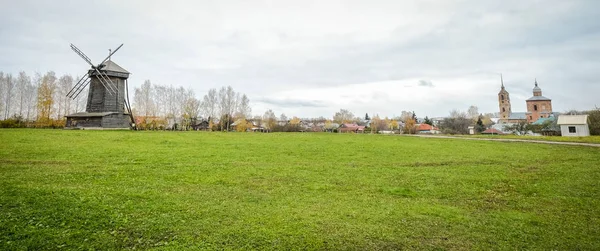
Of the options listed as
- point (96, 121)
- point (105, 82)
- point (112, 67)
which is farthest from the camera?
point (112, 67)

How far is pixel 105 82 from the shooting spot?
5744 centimetres

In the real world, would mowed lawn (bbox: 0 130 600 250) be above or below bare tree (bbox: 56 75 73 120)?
below

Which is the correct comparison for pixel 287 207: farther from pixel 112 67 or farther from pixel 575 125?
pixel 575 125

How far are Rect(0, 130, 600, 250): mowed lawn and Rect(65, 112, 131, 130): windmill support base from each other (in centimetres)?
3939

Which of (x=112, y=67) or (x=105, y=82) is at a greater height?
(x=112, y=67)

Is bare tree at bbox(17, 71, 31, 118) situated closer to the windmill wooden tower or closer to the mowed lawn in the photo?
the windmill wooden tower

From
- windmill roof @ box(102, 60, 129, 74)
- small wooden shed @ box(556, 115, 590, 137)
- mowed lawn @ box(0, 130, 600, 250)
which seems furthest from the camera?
small wooden shed @ box(556, 115, 590, 137)

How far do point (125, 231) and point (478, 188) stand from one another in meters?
15.7

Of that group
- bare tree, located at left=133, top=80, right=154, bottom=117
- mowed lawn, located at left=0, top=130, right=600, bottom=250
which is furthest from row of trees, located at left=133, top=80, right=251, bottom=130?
mowed lawn, located at left=0, top=130, right=600, bottom=250

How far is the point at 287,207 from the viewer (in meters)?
10.6

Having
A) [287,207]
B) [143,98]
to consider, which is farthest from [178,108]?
[287,207]

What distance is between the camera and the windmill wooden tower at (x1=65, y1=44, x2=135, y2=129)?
55188 millimetres

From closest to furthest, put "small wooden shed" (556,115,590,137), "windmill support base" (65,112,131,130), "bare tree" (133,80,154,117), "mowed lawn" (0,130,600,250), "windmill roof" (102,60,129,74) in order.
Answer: "mowed lawn" (0,130,600,250), "windmill support base" (65,112,131,130), "windmill roof" (102,60,129,74), "small wooden shed" (556,115,590,137), "bare tree" (133,80,154,117)

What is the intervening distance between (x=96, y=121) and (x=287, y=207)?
59.5 metres
